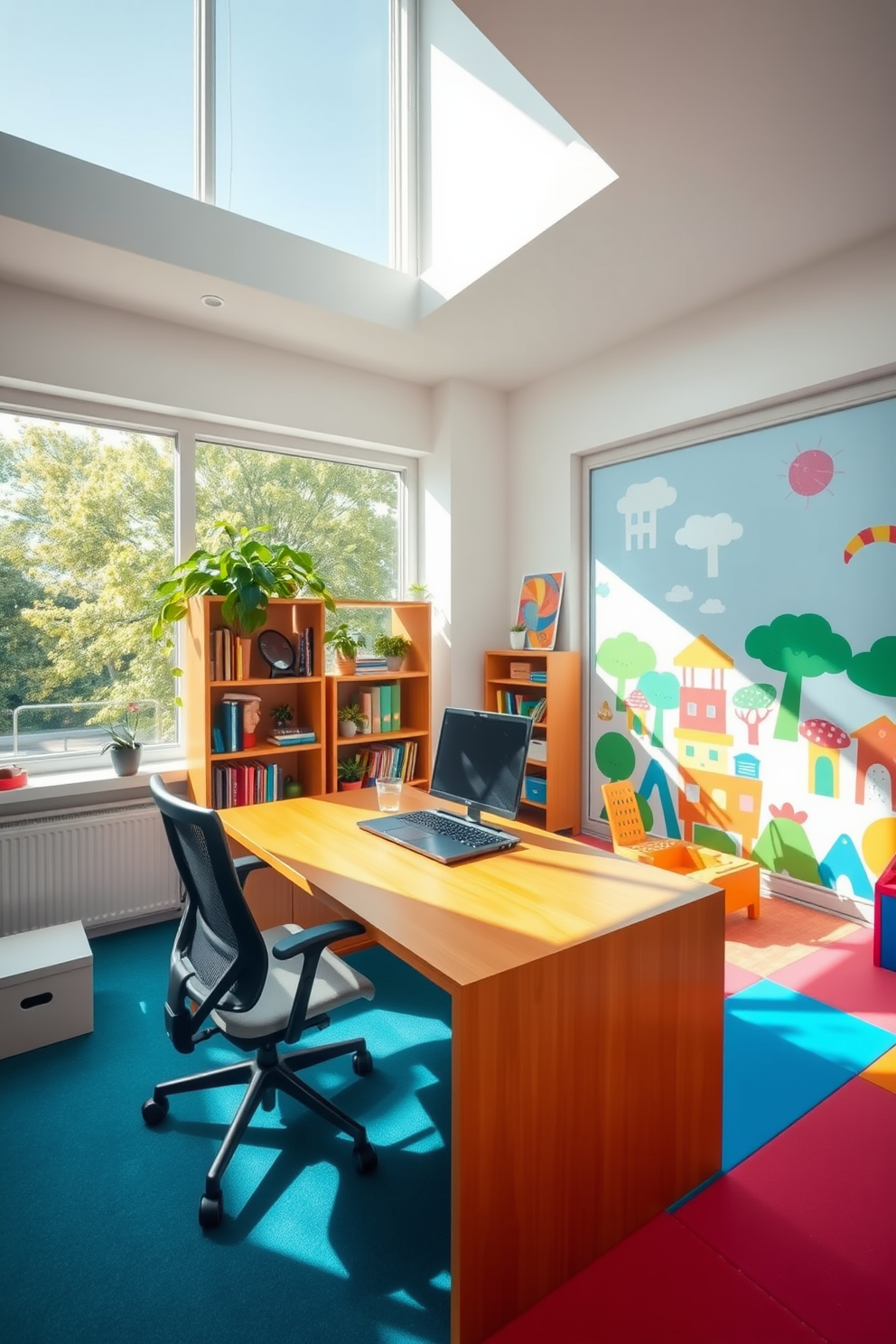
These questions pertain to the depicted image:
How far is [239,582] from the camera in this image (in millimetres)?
3693

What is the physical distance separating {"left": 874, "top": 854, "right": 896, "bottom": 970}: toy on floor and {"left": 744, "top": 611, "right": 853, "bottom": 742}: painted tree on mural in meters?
0.86

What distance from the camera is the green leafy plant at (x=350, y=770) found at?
426 cm

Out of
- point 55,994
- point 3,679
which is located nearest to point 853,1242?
point 55,994

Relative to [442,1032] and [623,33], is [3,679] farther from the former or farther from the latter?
[623,33]

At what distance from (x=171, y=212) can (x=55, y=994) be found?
3382 mm

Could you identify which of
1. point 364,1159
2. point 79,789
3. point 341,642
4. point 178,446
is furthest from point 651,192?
point 79,789

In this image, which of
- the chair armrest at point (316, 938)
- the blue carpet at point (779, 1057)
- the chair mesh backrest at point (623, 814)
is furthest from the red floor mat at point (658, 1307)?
the chair mesh backrest at point (623, 814)

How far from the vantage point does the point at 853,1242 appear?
1786 millimetres

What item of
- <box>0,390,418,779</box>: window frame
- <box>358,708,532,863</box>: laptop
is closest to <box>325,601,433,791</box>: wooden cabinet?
<box>0,390,418,779</box>: window frame

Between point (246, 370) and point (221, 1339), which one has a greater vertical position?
point (246, 370)

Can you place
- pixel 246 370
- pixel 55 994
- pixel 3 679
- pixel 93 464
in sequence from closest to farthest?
pixel 55 994
pixel 3 679
pixel 93 464
pixel 246 370

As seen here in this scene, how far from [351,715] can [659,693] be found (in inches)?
74.1

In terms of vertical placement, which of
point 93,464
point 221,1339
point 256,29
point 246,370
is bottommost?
point 221,1339

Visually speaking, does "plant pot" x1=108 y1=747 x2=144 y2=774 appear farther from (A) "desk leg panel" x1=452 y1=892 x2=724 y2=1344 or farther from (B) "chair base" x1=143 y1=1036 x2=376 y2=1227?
(A) "desk leg panel" x1=452 y1=892 x2=724 y2=1344
